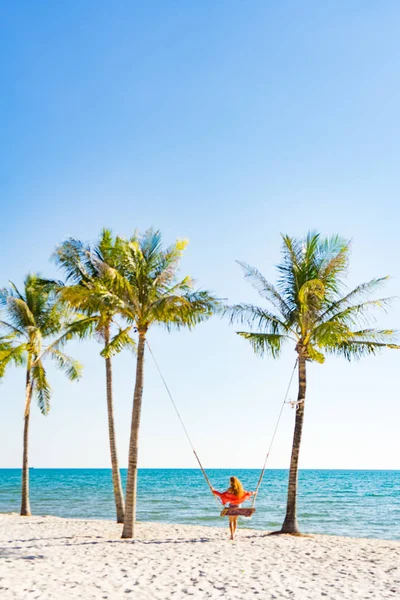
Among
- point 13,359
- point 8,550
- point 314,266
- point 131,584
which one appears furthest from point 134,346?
point 131,584

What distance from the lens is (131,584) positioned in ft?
27.5

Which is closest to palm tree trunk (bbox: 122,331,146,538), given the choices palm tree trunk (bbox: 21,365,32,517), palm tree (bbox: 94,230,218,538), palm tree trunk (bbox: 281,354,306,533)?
palm tree (bbox: 94,230,218,538)

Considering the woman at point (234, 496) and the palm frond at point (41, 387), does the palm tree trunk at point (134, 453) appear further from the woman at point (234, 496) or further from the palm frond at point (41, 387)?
the palm frond at point (41, 387)

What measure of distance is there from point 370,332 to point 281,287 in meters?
2.62

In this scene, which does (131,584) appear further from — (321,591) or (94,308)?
(94,308)

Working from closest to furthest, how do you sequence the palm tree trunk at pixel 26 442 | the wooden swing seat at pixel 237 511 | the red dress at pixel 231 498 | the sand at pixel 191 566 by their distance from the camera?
1. the sand at pixel 191 566
2. the wooden swing seat at pixel 237 511
3. the red dress at pixel 231 498
4. the palm tree trunk at pixel 26 442

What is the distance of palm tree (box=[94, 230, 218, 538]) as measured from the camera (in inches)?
526

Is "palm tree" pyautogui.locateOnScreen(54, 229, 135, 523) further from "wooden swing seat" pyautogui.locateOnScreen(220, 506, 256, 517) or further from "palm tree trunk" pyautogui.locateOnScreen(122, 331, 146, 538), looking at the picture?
"wooden swing seat" pyautogui.locateOnScreen(220, 506, 256, 517)

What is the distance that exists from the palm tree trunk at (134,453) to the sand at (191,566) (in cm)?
44

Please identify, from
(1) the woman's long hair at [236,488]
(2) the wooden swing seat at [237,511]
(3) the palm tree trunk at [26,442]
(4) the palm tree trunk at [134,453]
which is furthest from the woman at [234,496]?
(3) the palm tree trunk at [26,442]

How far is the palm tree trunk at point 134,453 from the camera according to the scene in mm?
13172

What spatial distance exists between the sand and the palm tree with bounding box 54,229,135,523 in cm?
323

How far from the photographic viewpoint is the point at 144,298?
14.0 m

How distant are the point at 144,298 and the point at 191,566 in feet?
20.8
